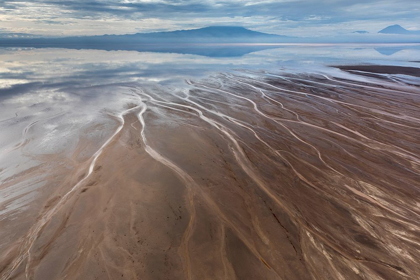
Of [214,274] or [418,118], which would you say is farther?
[418,118]

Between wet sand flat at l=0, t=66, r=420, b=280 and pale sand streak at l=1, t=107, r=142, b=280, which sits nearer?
pale sand streak at l=1, t=107, r=142, b=280

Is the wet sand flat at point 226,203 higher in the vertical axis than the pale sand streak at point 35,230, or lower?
lower

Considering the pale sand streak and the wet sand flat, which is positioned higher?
the pale sand streak

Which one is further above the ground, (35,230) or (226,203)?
(35,230)

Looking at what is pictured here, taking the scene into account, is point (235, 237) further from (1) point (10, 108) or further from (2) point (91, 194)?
(1) point (10, 108)

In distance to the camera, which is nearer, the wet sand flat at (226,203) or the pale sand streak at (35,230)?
the pale sand streak at (35,230)

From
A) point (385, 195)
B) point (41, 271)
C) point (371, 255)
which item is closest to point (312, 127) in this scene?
point (385, 195)

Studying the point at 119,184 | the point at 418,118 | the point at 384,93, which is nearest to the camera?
the point at 119,184

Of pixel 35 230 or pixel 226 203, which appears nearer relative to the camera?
pixel 35 230
